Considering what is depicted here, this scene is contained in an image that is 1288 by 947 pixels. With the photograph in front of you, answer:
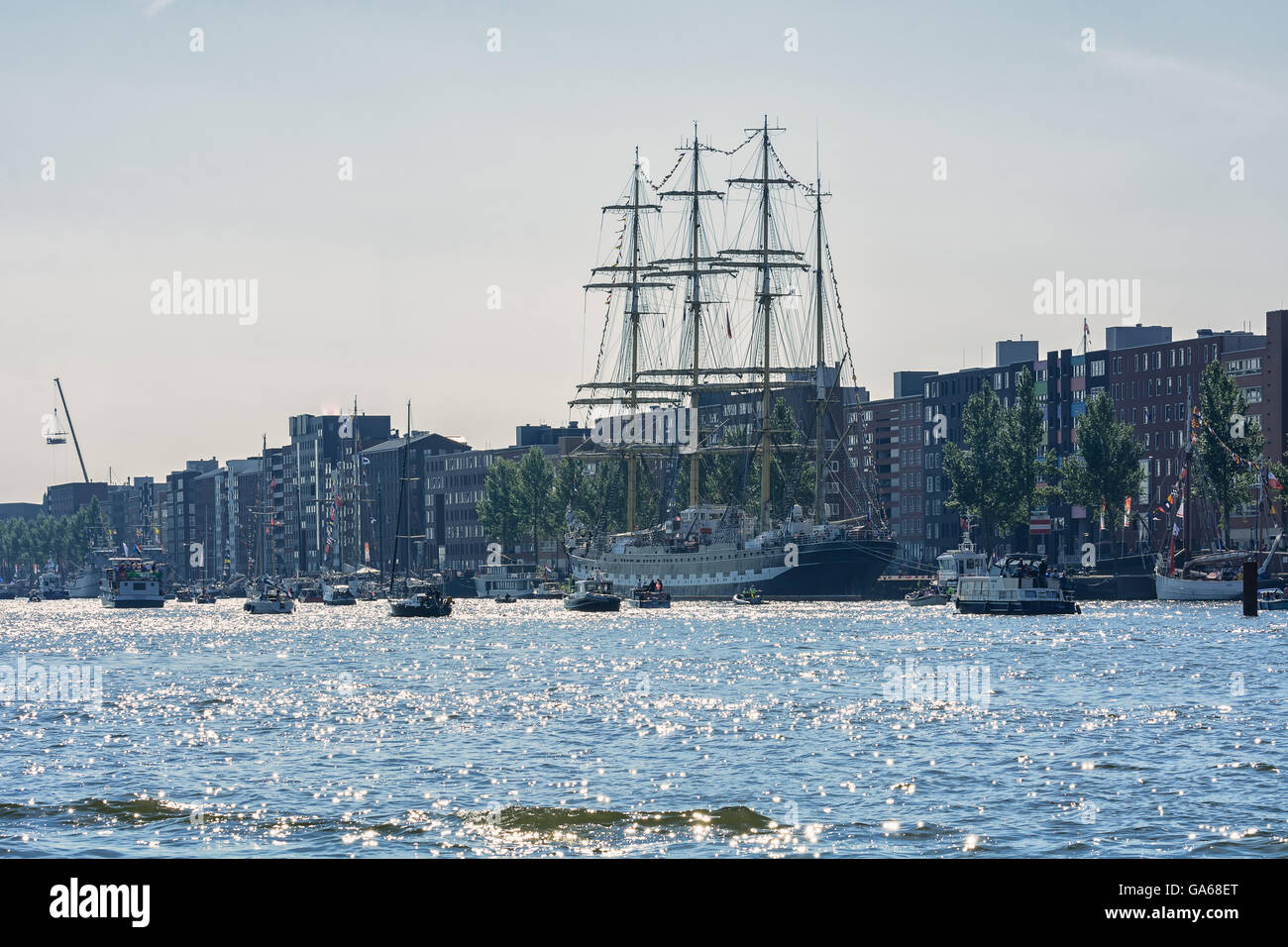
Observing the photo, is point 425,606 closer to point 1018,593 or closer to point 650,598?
point 650,598

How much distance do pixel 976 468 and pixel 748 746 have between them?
15079 centimetres

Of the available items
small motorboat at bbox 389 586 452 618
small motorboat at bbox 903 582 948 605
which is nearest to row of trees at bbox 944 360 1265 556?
small motorboat at bbox 903 582 948 605

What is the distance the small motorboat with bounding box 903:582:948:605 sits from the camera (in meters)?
184

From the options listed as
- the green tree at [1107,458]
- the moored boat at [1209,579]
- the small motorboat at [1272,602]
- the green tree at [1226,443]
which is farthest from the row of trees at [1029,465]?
the small motorboat at [1272,602]

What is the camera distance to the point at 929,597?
185750 mm

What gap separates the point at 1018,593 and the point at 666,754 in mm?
106655

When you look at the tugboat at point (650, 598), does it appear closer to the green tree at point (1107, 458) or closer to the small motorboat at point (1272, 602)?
the green tree at point (1107, 458)

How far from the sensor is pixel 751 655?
91438mm

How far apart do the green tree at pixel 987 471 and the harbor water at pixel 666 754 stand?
309 ft

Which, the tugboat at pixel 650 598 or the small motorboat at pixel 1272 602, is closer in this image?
the small motorboat at pixel 1272 602

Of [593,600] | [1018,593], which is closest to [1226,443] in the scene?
[1018,593]

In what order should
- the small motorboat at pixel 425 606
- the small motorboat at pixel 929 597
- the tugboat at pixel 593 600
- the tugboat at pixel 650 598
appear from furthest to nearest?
the tugboat at pixel 650 598
the tugboat at pixel 593 600
the small motorboat at pixel 929 597
the small motorboat at pixel 425 606

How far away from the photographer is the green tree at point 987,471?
191 meters

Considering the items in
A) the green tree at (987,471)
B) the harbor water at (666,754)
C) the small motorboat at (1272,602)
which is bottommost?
the small motorboat at (1272,602)
